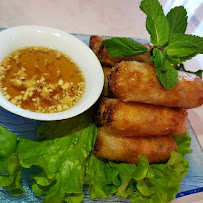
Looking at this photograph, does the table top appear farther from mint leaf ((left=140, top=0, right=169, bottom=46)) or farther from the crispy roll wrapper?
mint leaf ((left=140, top=0, right=169, bottom=46))

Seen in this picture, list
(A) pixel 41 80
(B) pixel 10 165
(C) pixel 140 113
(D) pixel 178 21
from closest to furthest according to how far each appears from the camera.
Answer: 1. (B) pixel 10 165
2. (C) pixel 140 113
3. (A) pixel 41 80
4. (D) pixel 178 21

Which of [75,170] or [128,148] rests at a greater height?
[128,148]

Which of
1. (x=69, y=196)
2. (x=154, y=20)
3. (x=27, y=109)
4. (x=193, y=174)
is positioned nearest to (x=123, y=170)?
(x=69, y=196)

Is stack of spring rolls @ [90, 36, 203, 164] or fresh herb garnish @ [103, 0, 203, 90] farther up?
fresh herb garnish @ [103, 0, 203, 90]

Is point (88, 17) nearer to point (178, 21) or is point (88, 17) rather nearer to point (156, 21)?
point (178, 21)

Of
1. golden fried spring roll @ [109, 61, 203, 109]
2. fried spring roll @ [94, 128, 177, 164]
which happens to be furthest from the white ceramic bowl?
fried spring roll @ [94, 128, 177, 164]

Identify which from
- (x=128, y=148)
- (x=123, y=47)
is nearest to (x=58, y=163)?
(x=128, y=148)

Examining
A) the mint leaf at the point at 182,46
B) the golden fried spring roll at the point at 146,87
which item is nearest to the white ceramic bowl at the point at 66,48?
the golden fried spring roll at the point at 146,87
